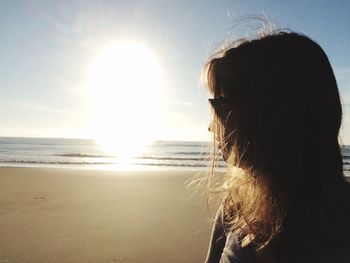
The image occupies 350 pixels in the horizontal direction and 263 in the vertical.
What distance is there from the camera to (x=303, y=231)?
1.27 meters

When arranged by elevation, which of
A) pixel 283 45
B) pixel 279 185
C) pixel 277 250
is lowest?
pixel 277 250

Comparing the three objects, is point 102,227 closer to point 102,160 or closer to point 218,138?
point 218,138

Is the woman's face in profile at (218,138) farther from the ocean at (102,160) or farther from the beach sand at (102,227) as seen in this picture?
the beach sand at (102,227)

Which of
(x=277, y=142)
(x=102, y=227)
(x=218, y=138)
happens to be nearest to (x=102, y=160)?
(x=102, y=227)

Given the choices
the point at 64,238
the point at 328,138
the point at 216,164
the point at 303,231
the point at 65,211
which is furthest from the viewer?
the point at 65,211

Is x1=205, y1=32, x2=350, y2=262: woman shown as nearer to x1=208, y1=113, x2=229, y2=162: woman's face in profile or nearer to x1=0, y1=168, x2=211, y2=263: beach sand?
x1=208, y1=113, x2=229, y2=162: woman's face in profile

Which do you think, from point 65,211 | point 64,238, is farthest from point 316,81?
point 65,211

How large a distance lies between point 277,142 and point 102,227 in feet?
18.0

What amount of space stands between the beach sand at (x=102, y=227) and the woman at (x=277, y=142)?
372 cm

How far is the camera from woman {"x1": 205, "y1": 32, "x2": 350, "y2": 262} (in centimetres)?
131

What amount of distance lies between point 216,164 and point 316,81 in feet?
2.28

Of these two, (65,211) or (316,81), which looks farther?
(65,211)

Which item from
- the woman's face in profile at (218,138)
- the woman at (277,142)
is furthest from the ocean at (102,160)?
the woman at (277,142)

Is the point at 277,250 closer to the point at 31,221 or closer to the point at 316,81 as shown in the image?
the point at 316,81
